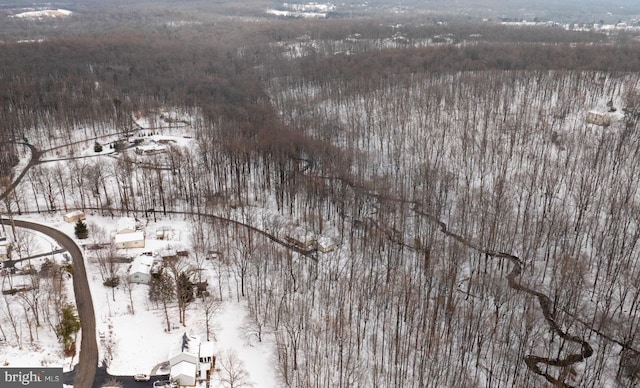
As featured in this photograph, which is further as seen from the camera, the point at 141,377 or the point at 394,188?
Result: the point at 394,188

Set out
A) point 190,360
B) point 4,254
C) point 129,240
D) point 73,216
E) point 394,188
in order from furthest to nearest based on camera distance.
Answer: point 394,188 < point 73,216 < point 129,240 < point 4,254 < point 190,360

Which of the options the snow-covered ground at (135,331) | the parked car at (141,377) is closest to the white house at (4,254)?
the snow-covered ground at (135,331)

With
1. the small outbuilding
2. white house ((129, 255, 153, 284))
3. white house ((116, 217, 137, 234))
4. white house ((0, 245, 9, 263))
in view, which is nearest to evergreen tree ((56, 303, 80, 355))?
white house ((129, 255, 153, 284))

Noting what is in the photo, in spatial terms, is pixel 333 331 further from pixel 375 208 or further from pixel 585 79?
pixel 585 79

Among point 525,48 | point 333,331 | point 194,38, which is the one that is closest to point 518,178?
point 333,331

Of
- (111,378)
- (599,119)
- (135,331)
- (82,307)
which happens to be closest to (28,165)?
(82,307)

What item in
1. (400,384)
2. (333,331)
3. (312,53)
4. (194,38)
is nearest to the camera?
(400,384)

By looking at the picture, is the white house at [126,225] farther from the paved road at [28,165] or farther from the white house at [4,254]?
the paved road at [28,165]

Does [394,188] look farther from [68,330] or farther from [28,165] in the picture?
[28,165]
